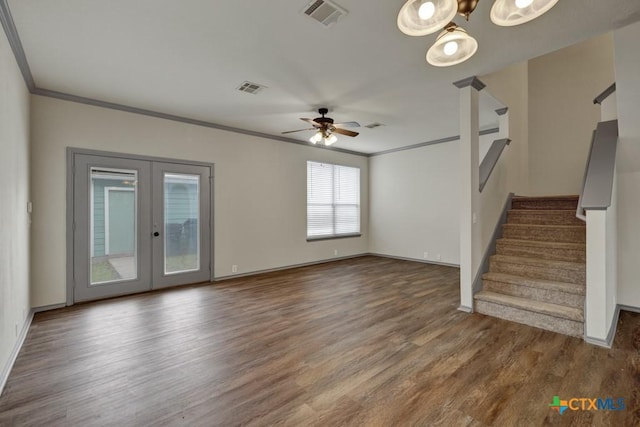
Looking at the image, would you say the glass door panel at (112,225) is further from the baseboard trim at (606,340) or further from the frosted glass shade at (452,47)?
the baseboard trim at (606,340)

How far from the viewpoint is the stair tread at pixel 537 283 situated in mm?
3215

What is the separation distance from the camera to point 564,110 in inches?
214

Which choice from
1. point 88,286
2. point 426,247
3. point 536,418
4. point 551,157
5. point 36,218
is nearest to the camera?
point 536,418

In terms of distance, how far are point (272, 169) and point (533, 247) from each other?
185 inches

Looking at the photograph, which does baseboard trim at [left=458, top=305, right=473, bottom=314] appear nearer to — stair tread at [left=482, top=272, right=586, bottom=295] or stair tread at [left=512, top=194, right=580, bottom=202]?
stair tread at [left=482, top=272, right=586, bottom=295]

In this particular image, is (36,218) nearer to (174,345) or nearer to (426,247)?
(174,345)

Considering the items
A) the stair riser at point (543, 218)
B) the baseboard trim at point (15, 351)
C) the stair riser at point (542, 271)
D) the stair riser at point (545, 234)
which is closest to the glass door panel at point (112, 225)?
the baseboard trim at point (15, 351)

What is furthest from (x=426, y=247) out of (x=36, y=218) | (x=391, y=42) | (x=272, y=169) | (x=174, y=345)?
(x=36, y=218)

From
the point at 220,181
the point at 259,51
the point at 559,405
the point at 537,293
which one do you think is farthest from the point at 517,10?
the point at 220,181

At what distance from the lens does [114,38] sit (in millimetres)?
2723

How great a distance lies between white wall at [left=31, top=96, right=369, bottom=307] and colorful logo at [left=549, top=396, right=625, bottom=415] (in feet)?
16.1

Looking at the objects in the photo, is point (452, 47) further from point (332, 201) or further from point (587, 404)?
point (332, 201)

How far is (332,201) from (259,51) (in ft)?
15.7

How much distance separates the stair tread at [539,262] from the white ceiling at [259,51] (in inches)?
92.5
